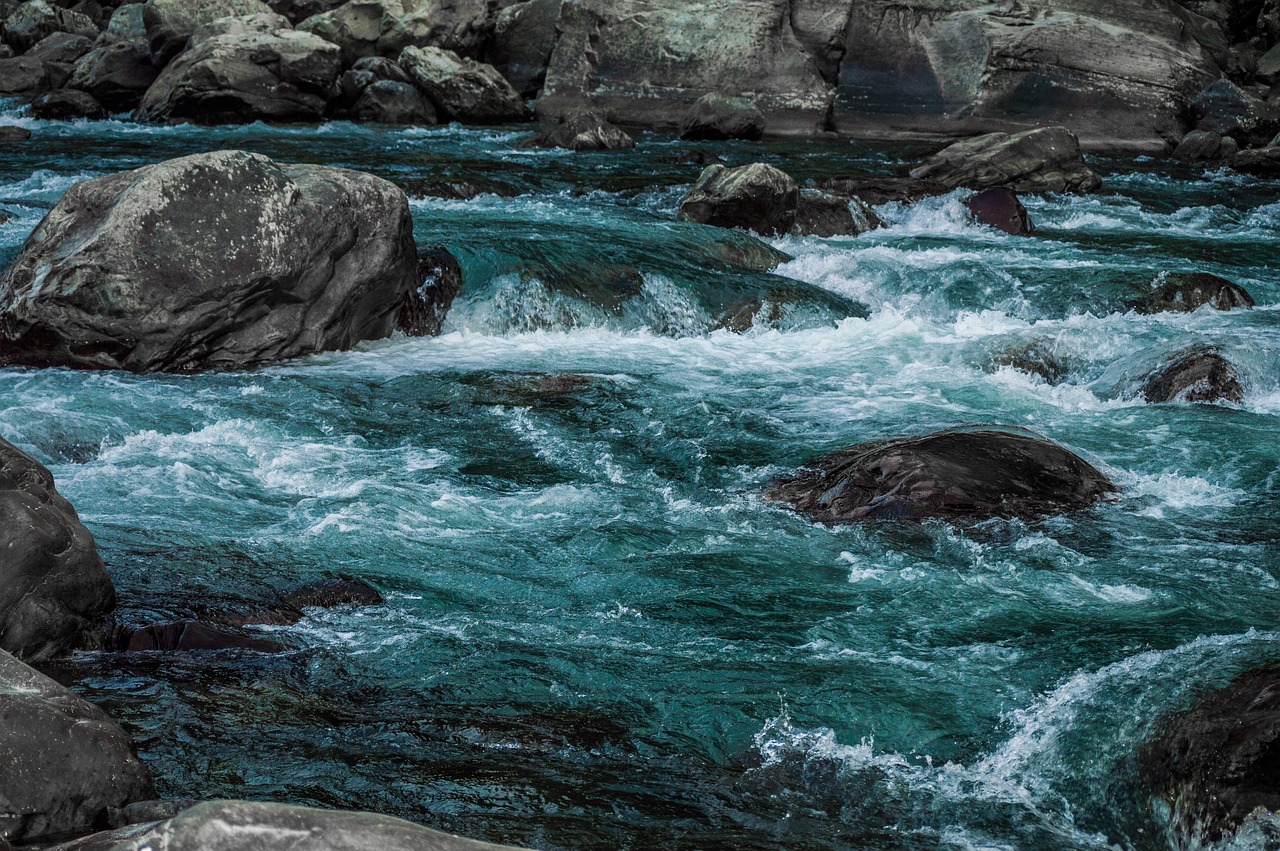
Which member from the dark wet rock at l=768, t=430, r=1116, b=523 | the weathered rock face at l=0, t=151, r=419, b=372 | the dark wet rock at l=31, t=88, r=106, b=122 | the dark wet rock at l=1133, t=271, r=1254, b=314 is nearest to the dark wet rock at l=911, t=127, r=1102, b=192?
the dark wet rock at l=1133, t=271, r=1254, b=314

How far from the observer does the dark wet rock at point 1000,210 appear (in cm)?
1385

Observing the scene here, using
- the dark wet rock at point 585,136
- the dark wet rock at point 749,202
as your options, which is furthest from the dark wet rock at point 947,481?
the dark wet rock at point 585,136

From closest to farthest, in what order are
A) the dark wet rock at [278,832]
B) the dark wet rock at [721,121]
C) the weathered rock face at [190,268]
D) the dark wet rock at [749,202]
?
the dark wet rock at [278,832] < the weathered rock face at [190,268] < the dark wet rock at [749,202] < the dark wet rock at [721,121]

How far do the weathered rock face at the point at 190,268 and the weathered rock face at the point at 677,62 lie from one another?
48.5 ft

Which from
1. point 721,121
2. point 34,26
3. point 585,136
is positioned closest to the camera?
point 585,136

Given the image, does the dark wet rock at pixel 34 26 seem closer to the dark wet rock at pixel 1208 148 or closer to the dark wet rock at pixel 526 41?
the dark wet rock at pixel 526 41

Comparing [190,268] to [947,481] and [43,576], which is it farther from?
[947,481]

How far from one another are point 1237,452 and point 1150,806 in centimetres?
434

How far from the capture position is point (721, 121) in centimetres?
2089

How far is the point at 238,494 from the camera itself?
6406 millimetres

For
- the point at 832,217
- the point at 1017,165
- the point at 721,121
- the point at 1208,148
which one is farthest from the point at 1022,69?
the point at 832,217

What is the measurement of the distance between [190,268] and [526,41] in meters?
18.4

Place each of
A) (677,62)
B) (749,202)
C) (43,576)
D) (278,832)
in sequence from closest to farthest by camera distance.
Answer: (278,832)
(43,576)
(749,202)
(677,62)

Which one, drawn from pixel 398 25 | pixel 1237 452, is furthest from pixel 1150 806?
pixel 398 25
